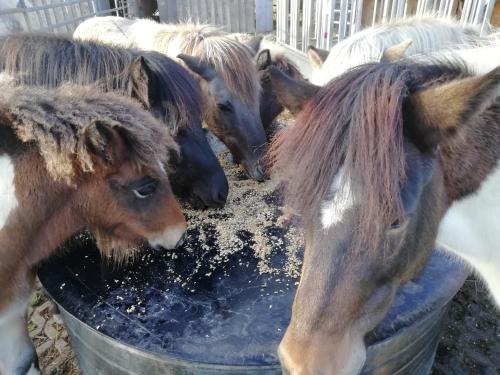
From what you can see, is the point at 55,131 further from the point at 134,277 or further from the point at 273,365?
the point at 273,365

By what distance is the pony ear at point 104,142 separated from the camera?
72.0 inches

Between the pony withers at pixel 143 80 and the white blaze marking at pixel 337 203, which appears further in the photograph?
the pony withers at pixel 143 80

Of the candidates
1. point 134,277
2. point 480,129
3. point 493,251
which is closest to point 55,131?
point 134,277

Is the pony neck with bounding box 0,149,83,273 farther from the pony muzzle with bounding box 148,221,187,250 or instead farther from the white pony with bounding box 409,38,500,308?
the white pony with bounding box 409,38,500,308

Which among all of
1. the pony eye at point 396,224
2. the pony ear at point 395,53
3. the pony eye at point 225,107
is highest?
the pony ear at point 395,53

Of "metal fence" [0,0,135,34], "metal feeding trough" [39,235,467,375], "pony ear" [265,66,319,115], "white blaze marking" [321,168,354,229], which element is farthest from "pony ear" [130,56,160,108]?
"metal fence" [0,0,135,34]

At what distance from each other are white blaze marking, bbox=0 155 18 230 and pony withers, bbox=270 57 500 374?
4.57 feet

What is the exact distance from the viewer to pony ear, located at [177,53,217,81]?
335 centimetres

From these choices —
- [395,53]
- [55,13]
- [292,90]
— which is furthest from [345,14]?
[292,90]

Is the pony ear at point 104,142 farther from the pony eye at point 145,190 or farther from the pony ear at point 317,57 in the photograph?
the pony ear at point 317,57

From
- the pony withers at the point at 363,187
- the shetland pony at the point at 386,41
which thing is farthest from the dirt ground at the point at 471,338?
the shetland pony at the point at 386,41

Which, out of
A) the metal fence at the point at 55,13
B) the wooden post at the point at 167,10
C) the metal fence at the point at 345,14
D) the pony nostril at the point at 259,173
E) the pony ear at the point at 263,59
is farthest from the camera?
the wooden post at the point at 167,10

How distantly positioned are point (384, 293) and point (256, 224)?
1.33 m

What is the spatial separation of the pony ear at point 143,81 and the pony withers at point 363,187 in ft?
4.73
